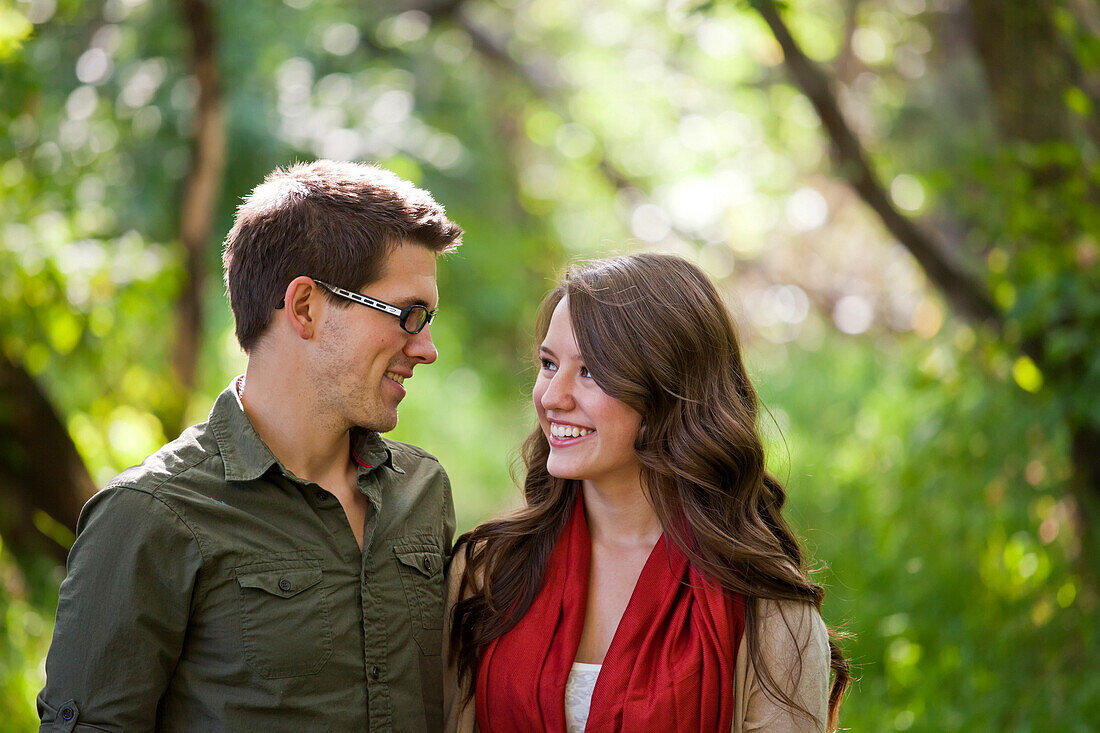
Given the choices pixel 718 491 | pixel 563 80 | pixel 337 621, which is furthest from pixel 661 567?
pixel 563 80

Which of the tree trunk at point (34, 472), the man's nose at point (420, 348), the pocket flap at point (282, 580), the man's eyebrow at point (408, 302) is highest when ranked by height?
the man's eyebrow at point (408, 302)

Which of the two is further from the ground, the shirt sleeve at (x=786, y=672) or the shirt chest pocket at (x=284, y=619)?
the shirt chest pocket at (x=284, y=619)

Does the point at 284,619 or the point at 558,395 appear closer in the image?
the point at 284,619

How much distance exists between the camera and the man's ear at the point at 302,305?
2039 millimetres

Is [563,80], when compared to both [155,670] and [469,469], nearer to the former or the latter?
[469,469]

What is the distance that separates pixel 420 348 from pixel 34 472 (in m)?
2.74

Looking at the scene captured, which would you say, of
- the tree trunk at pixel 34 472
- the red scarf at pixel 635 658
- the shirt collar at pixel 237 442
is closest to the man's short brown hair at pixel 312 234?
the shirt collar at pixel 237 442

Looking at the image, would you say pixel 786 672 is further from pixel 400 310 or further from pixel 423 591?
pixel 400 310

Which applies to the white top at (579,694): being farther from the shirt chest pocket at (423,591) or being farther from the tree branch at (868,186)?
the tree branch at (868,186)

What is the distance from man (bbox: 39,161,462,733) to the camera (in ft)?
5.80

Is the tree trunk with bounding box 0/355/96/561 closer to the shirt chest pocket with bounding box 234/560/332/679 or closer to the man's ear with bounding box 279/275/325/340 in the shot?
the man's ear with bounding box 279/275/325/340

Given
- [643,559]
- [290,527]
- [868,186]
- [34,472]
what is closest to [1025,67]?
[868,186]

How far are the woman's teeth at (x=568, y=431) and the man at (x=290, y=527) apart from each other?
307 millimetres

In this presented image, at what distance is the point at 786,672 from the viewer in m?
2.07
